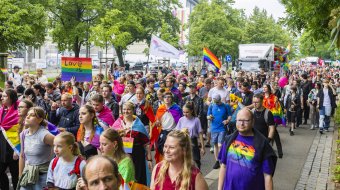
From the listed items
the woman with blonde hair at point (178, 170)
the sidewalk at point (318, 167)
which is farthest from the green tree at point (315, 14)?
the woman with blonde hair at point (178, 170)

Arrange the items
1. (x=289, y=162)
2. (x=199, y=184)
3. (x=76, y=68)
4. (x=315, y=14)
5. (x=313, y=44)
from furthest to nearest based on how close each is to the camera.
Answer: (x=313, y=44), (x=76, y=68), (x=315, y=14), (x=289, y=162), (x=199, y=184)

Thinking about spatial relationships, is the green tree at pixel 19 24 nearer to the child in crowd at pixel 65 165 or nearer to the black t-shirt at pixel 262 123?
the black t-shirt at pixel 262 123

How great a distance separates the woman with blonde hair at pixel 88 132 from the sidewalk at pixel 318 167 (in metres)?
4.10

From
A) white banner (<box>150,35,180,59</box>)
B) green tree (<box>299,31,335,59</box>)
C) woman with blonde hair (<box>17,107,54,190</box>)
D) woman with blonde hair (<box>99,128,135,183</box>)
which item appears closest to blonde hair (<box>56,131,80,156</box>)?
woman with blonde hair (<box>99,128,135,183</box>)

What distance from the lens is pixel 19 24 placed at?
93.9ft

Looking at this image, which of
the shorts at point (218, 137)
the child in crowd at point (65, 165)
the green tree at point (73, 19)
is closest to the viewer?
the child in crowd at point (65, 165)

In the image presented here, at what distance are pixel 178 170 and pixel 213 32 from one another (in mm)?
44926

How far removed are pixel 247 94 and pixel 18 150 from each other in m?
6.68

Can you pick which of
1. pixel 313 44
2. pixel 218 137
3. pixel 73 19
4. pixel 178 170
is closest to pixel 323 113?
pixel 313 44

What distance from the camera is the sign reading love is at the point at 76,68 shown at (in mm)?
11359

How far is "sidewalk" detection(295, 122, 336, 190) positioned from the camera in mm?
8359

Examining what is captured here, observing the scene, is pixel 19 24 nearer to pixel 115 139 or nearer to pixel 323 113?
pixel 323 113

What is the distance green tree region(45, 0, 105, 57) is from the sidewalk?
26.6 meters

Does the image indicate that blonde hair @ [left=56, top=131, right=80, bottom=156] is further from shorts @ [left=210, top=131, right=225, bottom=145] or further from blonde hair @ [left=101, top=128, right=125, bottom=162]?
shorts @ [left=210, top=131, right=225, bottom=145]
